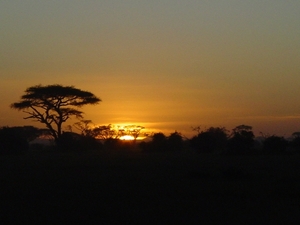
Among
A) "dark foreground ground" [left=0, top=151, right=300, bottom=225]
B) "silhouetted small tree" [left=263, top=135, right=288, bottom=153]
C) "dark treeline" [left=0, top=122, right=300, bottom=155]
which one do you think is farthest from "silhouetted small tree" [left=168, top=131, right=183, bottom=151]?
"dark foreground ground" [left=0, top=151, right=300, bottom=225]

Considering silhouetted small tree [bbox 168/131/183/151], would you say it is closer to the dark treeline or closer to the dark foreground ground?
the dark treeline

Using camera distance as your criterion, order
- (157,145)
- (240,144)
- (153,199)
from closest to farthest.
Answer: (153,199), (240,144), (157,145)

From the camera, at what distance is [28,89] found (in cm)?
5619

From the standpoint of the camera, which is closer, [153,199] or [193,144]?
[153,199]

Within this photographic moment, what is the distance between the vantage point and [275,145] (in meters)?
45.5

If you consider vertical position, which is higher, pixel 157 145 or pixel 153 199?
pixel 157 145

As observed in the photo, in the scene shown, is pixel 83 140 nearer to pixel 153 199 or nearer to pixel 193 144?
pixel 193 144

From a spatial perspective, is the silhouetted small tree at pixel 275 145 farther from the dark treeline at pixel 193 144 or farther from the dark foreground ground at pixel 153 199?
the dark foreground ground at pixel 153 199

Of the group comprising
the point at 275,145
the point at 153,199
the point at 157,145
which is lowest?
the point at 153,199

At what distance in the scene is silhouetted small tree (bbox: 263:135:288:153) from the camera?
44.9 metres

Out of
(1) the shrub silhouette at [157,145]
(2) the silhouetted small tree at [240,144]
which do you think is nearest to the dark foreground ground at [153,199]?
(2) the silhouetted small tree at [240,144]

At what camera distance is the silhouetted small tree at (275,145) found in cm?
4494

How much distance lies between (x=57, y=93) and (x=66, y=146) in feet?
19.1

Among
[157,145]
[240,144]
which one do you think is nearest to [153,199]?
[240,144]
